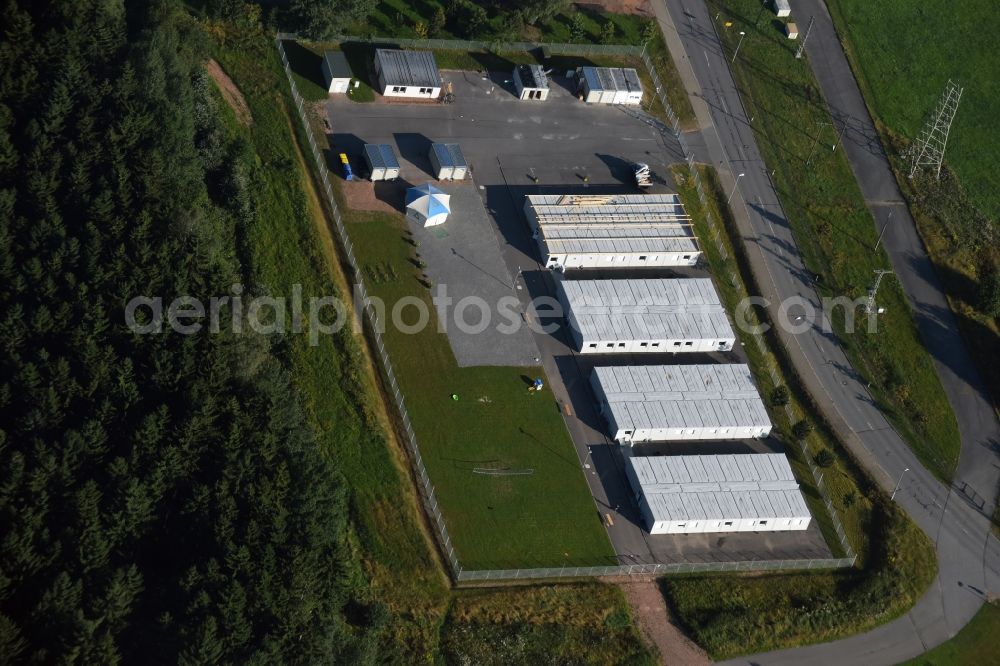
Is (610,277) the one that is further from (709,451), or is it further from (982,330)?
(982,330)

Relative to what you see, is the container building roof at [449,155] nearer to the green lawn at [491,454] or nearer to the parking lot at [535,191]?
the parking lot at [535,191]

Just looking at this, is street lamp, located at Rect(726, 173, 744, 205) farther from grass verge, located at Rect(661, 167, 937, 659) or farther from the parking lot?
grass verge, located at Rect(661, 167, 937, 659)

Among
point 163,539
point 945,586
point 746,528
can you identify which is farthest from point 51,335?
point 945,586

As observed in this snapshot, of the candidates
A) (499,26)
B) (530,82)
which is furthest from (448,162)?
(499,26)

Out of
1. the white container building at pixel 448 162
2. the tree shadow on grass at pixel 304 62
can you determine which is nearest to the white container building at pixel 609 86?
the white container building at pixel 448 162

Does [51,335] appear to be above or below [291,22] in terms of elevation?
below

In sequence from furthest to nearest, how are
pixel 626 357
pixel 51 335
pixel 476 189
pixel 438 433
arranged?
pixel 476 189 → pixel 626 357 → pixel 438 433 → pixel 51 335
